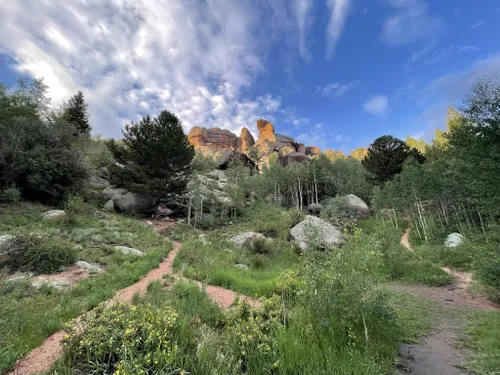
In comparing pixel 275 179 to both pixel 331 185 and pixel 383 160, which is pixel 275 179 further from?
pixel 383 160

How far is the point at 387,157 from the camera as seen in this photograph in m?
33.7

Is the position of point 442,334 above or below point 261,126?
below

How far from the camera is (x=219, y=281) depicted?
339 inches

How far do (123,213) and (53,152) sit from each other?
7520 millimetres

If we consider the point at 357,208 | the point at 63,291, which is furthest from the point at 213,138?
the point at 63,291

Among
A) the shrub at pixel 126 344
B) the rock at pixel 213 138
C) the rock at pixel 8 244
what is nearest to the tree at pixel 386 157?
the shrub at pixel 126 344

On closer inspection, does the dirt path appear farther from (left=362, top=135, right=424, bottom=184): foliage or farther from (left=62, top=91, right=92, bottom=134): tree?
(left=62, top=91, right=92, bottom=134): tree

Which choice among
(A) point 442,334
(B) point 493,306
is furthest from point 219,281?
(B) point 493,306

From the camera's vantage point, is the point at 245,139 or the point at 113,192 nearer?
the point at 113,192

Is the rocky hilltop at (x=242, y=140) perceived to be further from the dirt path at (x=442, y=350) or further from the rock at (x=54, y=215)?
the dirt path at (x=442, y=350)

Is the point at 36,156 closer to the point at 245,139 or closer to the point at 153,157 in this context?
the point at 153,157

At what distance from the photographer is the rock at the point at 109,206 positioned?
20.8 metres

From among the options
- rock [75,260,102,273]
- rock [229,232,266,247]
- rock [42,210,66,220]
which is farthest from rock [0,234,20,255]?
rock [229,232,266,247]

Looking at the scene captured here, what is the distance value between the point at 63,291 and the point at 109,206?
17.7m
